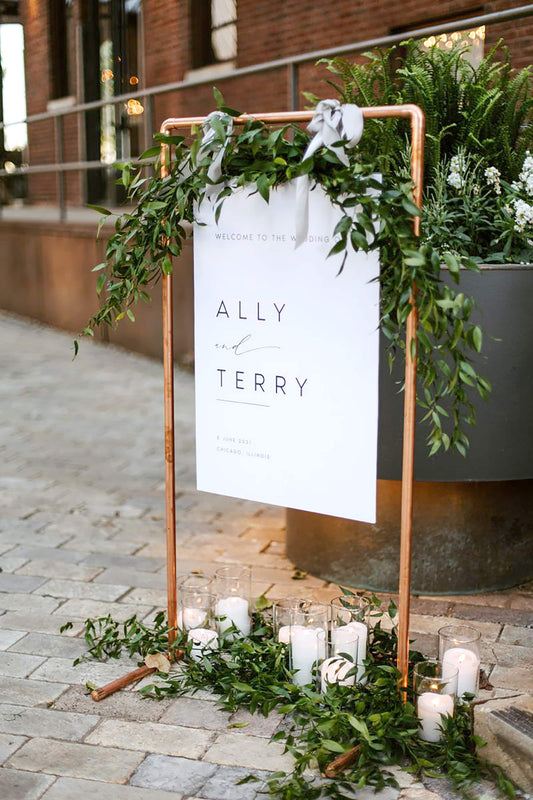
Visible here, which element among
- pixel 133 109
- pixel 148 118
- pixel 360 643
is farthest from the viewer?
pixel 133 109

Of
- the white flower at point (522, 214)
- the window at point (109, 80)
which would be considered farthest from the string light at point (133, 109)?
the white flower at point (522, 214)

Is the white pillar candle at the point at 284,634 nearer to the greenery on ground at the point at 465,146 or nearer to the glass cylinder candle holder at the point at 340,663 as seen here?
the glass cylinder candle holder at the point at 340,663

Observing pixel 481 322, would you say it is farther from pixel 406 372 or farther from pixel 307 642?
pixel 307 642

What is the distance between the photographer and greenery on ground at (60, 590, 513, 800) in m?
2.54

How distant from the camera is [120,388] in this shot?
7836 mm

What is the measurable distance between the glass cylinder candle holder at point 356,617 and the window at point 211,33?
27.3 feet

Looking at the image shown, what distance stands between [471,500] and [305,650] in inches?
41.8

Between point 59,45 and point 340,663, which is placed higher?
point 59,45

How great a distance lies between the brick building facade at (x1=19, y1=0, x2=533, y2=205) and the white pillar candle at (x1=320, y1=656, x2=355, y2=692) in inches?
176

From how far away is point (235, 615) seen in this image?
328 centimetres

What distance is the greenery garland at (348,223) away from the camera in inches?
97.9

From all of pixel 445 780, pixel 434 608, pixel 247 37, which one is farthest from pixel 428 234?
pixel 247 37

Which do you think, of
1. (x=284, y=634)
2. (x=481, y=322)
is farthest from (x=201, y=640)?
(x=481, y=322)

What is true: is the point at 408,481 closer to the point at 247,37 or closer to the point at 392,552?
the point at 392,552
